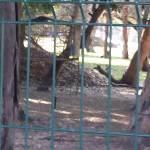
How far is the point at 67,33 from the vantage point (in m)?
15.7

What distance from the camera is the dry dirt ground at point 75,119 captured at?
25.8 feet

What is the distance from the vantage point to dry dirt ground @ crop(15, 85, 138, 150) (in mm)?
7855

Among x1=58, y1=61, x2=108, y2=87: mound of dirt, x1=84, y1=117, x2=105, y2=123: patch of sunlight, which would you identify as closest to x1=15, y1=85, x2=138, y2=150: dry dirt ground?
x1=84, y1=117, x2=105, y2=123: patch of sunlight

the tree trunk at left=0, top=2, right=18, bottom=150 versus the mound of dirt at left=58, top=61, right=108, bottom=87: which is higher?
the tree trunk at left=0, top=2, right=18, bottom=150

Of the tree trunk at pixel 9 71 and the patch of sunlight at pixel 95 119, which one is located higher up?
the tree trunk at pixel 9 71

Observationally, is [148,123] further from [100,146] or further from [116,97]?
[116,97]

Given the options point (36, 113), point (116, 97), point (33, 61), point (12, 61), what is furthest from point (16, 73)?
point (33, 61)

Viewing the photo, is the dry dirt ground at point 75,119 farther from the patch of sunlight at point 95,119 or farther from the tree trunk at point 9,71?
the tree trunk at point 9,71

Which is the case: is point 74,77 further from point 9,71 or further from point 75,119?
point 9,71

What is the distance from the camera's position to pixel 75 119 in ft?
36.3

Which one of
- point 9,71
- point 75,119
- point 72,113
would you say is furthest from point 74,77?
point 9,71

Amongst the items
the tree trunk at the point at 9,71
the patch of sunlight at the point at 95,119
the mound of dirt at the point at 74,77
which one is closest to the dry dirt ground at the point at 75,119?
the patch of sunlight at the point at 95,119

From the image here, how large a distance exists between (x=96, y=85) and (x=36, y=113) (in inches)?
240

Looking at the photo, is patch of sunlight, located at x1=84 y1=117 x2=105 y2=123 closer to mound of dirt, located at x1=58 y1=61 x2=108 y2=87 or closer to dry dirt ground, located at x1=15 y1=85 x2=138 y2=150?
dry dirt ground, located at x1=15 y1=85 x2=138 y2=150
